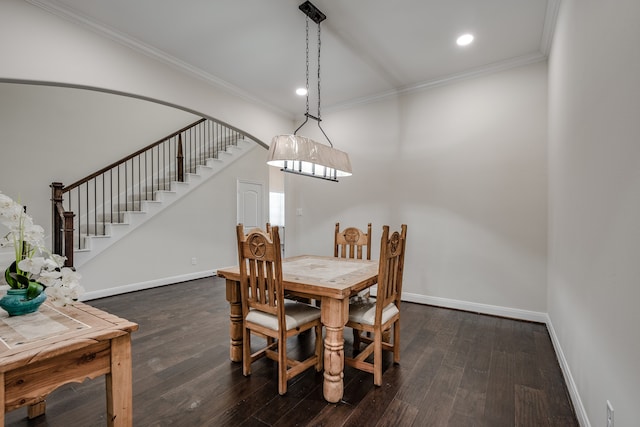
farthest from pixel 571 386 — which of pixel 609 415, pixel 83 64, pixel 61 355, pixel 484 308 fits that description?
pixel 83 64

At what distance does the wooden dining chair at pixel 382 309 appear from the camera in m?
2.02

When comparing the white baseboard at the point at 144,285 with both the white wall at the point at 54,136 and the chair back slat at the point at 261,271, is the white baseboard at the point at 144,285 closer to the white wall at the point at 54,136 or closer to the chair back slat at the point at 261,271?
the white wall at the point at 54,136

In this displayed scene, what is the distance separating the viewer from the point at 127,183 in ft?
17.0

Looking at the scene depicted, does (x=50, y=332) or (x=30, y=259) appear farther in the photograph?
(x=30, y=259)

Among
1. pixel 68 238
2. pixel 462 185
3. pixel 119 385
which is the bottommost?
pixel 119 385

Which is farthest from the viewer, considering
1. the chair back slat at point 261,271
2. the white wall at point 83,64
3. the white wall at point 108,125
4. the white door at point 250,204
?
the white door at point 250,204

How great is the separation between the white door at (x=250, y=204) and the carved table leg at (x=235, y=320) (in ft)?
13.8

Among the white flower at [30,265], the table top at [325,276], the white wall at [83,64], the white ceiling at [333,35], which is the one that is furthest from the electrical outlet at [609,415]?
the white wall at [83,64]

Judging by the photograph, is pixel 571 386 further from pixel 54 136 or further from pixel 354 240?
pixel 54 136

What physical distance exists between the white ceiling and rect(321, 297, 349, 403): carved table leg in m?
2.39

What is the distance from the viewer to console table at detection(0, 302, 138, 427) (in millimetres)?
995

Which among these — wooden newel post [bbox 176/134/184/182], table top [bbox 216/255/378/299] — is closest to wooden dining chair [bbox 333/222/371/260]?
table top [bbox 216/255/378/299]

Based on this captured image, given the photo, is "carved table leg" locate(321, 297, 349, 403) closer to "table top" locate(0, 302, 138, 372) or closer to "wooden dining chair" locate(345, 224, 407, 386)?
"wooden dining chair" locate(345, 224, 407, 386)

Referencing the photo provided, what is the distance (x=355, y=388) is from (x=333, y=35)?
3065mm
